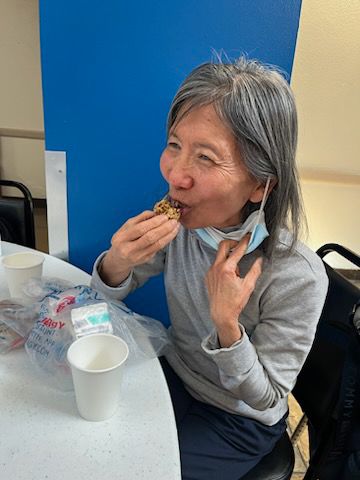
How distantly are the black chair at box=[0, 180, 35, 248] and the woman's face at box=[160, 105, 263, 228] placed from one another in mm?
987

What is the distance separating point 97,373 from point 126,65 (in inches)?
41.6

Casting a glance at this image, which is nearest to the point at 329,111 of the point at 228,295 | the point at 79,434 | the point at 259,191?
the point at 259,191

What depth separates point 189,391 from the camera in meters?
1.02

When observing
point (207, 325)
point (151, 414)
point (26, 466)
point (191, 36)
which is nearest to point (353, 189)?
point (191, 36)

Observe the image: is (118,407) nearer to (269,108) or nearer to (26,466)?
(26,466)

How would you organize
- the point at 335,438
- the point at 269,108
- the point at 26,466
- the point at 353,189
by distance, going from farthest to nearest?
the point at 353,189 → the point at 335,438 → the point at 269,108 → the point at 26,466

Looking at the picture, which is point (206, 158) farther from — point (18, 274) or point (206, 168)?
point (18, 274)

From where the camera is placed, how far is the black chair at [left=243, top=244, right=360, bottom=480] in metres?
0.92

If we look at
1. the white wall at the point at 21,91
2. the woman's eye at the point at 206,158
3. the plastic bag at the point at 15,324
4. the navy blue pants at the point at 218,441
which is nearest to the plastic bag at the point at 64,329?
the plastic bag at the point at 15,324

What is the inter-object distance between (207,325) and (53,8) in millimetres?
1101

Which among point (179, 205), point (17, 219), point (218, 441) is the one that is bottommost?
point (218, 441)

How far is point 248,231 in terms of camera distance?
909mm

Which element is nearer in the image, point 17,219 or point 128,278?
point 128,278

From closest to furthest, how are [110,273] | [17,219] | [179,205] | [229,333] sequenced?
[229,333] → [179,205] → [110,273] → [17,219]
